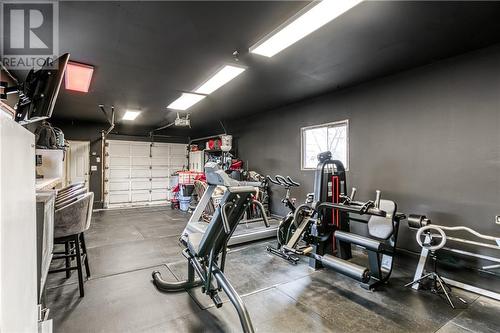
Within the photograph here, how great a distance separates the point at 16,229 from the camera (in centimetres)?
90

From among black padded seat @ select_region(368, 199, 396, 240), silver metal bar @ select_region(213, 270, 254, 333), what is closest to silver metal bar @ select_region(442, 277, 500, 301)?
black padded seat @ select_region(368, 199, 396, 240)

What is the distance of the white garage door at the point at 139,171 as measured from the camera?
28.9 ft

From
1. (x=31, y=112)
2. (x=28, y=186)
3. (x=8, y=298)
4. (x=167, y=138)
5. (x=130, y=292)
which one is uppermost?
(x=167, y=138)

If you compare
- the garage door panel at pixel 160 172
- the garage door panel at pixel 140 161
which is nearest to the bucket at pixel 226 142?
the garage door panel at pixel 160 172

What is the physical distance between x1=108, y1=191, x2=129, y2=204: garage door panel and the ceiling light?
16.8 ft

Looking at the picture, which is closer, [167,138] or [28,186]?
[28,186]

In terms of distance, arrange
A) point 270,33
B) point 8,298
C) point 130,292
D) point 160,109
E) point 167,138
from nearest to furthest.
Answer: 1. point 8,298
2. point 270,33
3. point 130,292
4. point 160,109
5. point 167,138

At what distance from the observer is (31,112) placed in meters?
1.96

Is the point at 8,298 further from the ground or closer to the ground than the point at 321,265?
further from the ground

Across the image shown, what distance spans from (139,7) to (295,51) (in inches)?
71.7

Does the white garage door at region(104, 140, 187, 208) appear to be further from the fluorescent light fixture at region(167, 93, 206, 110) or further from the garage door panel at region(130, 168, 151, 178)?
the fluorescent light fixture at region(167, 93, 206, 110)

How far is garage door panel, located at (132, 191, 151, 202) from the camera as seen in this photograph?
9.19 m

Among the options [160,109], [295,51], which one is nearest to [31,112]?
[295,51]

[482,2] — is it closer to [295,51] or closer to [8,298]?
[295,51]
